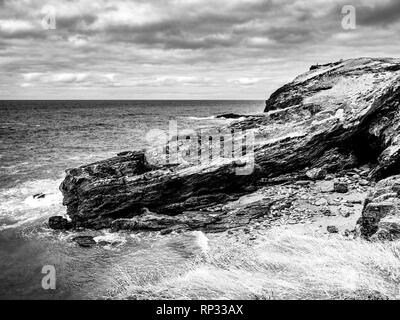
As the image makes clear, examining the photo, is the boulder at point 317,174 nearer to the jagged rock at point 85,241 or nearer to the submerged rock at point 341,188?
the submerged rock at point 341,188

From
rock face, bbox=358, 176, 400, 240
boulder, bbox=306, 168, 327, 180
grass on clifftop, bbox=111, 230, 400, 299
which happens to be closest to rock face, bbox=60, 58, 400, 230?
boulder, bbox=306, 168, 327, 180

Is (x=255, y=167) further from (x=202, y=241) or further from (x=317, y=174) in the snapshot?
(x=202, y=241)

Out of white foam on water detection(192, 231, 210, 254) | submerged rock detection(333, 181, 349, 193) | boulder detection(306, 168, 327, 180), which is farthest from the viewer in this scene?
boulder detection(306, 168, 327, 180)

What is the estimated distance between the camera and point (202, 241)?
14.0 metres

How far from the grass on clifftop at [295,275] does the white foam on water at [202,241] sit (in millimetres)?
2803

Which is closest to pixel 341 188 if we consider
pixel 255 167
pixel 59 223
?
pixel 255 167

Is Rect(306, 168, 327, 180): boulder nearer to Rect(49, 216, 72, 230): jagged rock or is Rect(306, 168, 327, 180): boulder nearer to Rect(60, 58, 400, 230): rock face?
Rect(60, 58, 400, 230): rock face

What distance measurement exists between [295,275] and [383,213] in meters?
3.60

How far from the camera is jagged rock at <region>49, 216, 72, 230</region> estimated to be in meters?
17.3

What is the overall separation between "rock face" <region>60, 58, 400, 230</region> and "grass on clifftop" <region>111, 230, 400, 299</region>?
553 centimetres

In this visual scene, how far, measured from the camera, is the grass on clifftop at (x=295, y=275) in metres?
7.58

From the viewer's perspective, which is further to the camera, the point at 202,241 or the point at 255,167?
the point at 255,167
